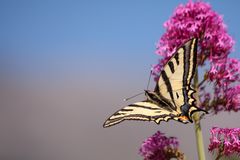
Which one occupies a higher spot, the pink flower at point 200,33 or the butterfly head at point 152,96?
the pink flower at point 200,33

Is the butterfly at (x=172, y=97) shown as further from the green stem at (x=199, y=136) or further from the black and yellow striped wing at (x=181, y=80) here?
the green stem at (x=199, y=136)

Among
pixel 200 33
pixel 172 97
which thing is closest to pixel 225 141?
pixel 172 97

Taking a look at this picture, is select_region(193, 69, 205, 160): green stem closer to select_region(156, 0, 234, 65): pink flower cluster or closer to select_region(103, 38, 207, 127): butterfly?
select_region(103, 38, 207, 127): butterfly

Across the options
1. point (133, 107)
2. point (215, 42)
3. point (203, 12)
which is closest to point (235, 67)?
point (215, 42)

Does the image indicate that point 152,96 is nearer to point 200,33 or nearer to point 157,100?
point 157,100

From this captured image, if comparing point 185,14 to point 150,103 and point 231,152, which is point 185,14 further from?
point 231,152

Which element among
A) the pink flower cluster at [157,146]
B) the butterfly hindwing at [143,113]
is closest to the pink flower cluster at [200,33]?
the butterfly hindwing at [143,113]
